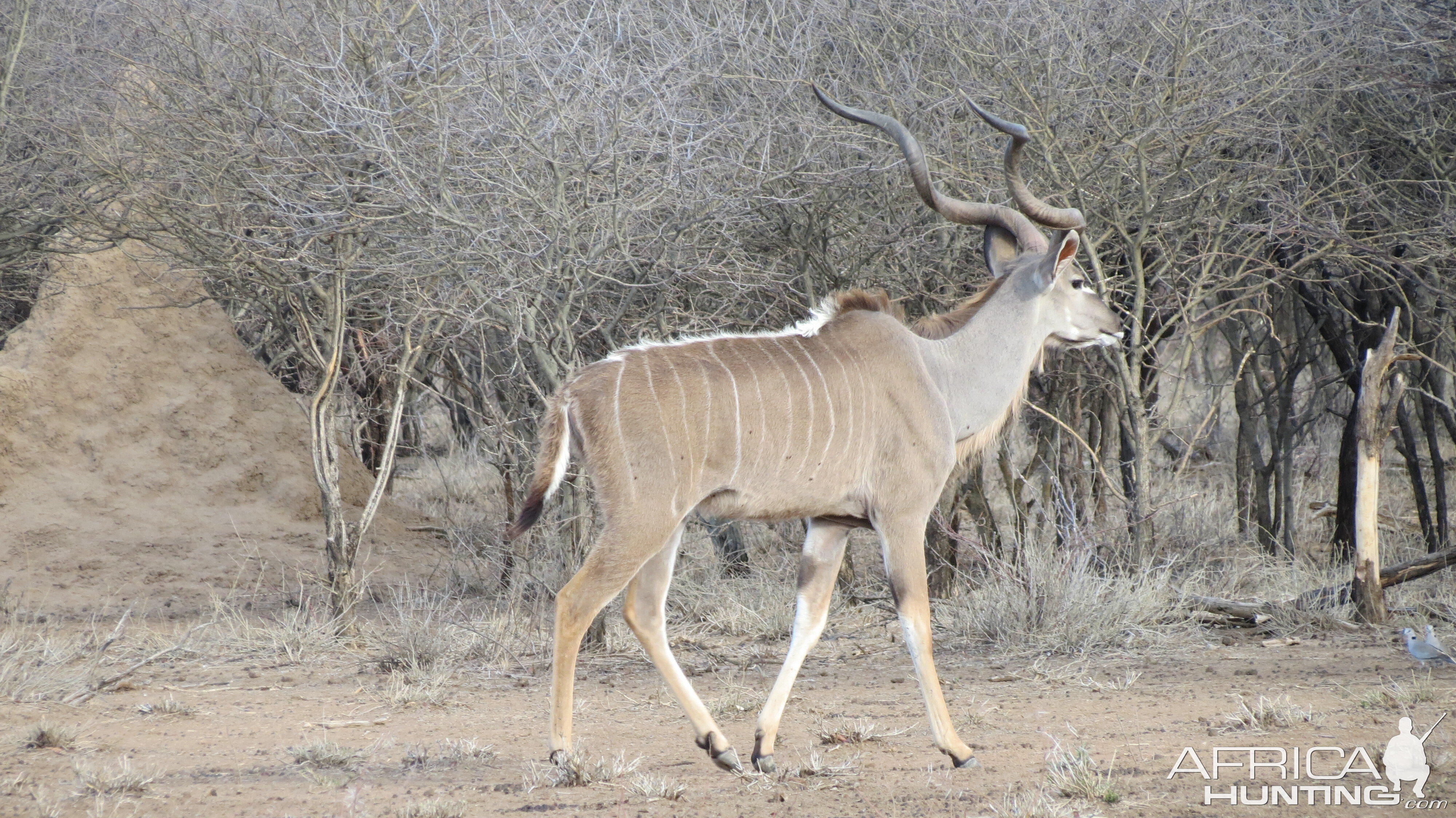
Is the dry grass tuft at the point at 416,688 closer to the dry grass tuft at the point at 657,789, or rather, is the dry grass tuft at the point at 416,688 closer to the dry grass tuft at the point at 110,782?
the dry grass tuft at the point at 110,782

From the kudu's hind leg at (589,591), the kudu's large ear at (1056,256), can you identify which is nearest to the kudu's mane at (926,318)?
the kudu's large ear at (1056,256)

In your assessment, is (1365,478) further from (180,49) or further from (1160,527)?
(180,49)

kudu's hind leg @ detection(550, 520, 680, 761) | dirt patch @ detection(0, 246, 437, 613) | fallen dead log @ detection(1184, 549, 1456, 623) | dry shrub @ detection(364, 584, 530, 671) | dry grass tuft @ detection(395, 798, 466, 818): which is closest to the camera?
dry grass tuft @ detection(395, 798, 466, 818)

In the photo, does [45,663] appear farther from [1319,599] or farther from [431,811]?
[1319,599]

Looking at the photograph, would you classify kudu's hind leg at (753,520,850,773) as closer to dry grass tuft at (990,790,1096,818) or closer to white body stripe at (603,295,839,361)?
white body stripe at (603,295,839,361)

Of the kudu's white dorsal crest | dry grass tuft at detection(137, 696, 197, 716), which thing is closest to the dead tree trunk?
the kudu's white dorsal crest

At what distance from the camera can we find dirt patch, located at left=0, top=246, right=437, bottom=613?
24.0 ft

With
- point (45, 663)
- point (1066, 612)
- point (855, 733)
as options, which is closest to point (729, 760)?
point (855, 733)

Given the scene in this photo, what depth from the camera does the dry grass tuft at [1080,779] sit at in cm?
347

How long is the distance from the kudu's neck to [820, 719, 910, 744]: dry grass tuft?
1.00 metres

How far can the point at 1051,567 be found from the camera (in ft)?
20.0

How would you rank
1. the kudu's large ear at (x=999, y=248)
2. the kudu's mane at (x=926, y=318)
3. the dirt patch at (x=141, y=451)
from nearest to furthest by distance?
the kudu's mane at (x=926, y=318) < the kudu's large ear at (x=999, y=248) < the dirt patch at (x=141, y=451)

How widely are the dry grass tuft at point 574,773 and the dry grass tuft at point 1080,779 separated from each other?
117 cm

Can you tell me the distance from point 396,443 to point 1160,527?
4358mm
